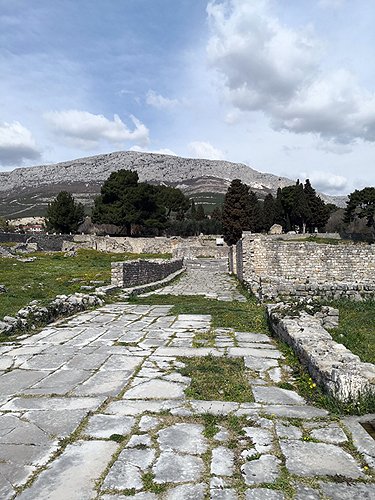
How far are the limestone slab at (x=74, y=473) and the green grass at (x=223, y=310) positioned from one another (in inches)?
203

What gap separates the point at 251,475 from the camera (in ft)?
9.12

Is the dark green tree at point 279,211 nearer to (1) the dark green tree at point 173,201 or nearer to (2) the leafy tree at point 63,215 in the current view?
(1) the dark green tree at point 173,201

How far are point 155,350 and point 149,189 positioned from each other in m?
53.2

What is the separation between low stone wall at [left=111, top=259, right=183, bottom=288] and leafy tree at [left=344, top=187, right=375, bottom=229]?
123 ft

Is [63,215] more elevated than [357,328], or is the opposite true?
[63,215]

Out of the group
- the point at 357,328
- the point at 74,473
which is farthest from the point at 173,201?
the point at 74,473

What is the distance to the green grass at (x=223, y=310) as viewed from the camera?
8.48m

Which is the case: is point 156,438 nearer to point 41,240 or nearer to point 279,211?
point 41,240

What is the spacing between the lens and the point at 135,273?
16.2 metres

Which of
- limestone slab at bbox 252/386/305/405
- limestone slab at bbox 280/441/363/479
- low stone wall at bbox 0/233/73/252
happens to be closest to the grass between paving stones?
limestone slab at bbox 252/386/305/405

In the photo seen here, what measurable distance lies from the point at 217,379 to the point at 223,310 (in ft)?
18.5

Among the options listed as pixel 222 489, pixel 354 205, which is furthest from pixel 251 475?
pixel 354 205

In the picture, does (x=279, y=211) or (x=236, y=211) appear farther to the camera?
(x=279, y=211)

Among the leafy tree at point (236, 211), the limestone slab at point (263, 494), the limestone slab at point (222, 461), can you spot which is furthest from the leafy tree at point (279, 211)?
the limestone slab at point (263, 494)
